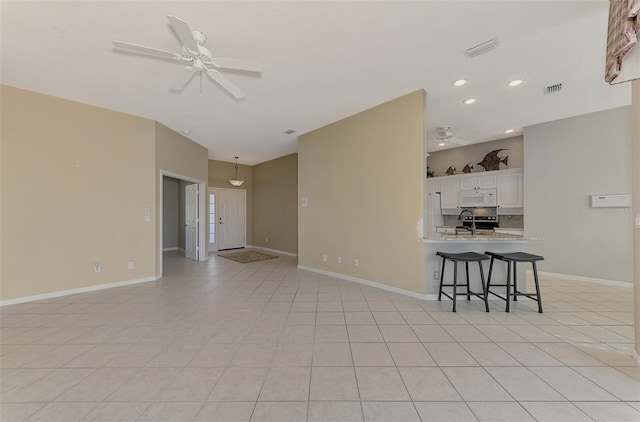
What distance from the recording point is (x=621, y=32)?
155 cm

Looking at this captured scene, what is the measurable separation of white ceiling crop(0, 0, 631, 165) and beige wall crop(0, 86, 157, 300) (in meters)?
0.39

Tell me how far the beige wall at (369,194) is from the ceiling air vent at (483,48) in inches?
33.9

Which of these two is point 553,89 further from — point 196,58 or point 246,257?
point 246,257

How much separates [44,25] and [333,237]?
14.8 feet

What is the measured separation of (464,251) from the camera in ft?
11.9

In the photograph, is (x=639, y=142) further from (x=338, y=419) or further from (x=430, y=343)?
(x=338, y=419)

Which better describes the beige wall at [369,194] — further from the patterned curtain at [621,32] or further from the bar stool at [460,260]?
the patterned curtain at [621,32]

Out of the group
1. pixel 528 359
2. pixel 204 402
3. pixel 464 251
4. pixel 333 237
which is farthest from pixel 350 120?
pixel 204 402

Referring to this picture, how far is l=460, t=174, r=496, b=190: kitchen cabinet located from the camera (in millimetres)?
5770

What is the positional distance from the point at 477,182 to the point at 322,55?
5200mm

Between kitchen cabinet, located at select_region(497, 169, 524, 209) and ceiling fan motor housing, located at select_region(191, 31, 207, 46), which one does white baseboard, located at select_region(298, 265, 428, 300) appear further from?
ceiling fan motor housing, located at select_region(191, 31, 207, 46)

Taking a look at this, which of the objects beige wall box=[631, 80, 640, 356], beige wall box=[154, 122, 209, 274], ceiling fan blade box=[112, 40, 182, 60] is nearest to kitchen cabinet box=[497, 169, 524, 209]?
beige wall box=[631, 80, 640, 356]

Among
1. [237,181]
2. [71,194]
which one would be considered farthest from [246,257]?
[71,194]

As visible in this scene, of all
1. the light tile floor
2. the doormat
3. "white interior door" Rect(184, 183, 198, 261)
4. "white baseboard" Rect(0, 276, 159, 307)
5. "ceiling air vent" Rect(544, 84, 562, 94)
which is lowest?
the light tile floor
